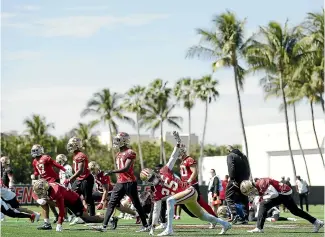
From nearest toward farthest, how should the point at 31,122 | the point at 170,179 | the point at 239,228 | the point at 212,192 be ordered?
the point at 170,179
the point at 239,228
the point at 212,192
the point at 31,122

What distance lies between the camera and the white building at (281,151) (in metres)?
72.2

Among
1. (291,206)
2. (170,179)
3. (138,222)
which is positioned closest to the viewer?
(170,179)

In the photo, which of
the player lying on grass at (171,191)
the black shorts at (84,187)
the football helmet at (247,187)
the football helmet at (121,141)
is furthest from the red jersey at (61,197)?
the football helmet at (247,187)

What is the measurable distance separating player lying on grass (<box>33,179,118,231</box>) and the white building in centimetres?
5269

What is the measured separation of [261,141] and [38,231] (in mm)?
59833

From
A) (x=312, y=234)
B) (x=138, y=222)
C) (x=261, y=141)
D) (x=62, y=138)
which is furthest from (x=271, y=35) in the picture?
(x=62, y=138)

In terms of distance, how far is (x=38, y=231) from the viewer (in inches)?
738

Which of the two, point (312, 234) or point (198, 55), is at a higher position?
point (198, 55)

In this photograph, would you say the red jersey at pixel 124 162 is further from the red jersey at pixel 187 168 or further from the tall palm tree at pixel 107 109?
the tall palm tree at pixel 107 109

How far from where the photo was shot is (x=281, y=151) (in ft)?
247

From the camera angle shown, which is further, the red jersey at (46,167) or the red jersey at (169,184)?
the red jersey at (46,167)

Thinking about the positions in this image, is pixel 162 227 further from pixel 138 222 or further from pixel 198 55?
pixel 198 55

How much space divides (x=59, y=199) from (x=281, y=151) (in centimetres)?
5752

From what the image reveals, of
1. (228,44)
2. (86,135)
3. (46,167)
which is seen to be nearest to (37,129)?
(86,135)
